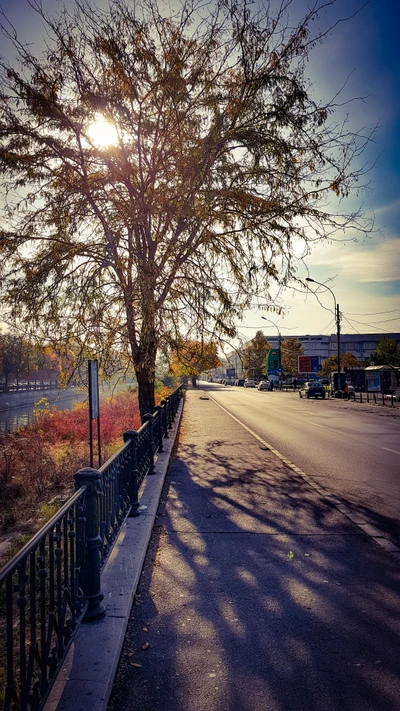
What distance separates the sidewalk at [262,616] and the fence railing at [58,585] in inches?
17.9

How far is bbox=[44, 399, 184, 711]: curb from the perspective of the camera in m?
2.46

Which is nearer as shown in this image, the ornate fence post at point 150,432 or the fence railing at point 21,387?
the ornate fence post at point 150,432

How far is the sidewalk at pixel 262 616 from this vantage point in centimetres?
270

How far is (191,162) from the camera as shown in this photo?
33.4 ft

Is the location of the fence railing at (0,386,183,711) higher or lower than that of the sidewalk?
higher

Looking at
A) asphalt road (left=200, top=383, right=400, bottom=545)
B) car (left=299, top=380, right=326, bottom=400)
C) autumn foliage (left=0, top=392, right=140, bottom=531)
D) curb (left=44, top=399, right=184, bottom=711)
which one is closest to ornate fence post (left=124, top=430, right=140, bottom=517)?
curb (left=44, top=399, right=184, bottom=711)

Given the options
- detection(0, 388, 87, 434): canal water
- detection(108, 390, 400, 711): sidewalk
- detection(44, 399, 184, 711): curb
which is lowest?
detection(0, 388, 87, 434): canal water

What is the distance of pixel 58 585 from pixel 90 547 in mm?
589

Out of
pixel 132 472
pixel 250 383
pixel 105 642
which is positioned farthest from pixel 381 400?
pixel 250 383

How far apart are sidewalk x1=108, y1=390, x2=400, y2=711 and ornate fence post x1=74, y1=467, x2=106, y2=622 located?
13.2 inches

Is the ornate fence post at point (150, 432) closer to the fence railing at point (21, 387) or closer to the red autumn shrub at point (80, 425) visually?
the red autumn shrub at point (80, 425)

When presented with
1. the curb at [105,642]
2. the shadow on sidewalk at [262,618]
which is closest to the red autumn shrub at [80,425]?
the shadow on sidewalk at [262,618]

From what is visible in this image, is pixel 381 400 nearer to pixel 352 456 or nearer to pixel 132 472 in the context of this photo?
pixel 352 456

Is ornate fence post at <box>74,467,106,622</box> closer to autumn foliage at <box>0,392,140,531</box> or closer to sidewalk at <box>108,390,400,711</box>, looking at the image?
sidewalk at <box>108,390,400,711</box>
